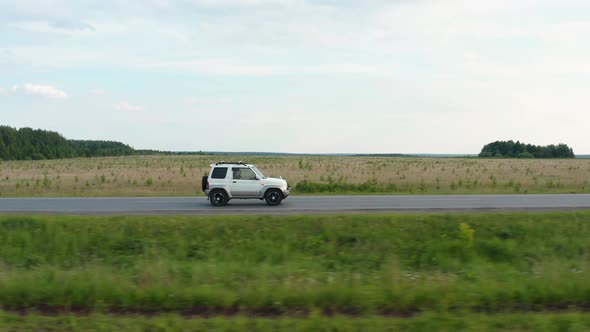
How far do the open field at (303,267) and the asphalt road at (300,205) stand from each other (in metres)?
2.94

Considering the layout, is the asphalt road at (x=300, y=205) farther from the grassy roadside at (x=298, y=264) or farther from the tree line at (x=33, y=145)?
the tree line at (x=33, y=145)

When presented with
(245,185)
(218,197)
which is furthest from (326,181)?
(218,197)

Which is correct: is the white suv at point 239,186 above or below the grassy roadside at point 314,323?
above

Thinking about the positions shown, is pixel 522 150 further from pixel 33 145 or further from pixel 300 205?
pixel 300 205

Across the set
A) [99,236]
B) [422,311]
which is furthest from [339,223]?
[422,311]

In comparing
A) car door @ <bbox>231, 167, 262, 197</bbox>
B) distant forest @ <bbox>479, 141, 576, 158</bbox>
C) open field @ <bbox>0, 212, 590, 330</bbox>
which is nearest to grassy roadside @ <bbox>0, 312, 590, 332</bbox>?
open field @ <bbox>0, 212, 590, 330</bbox>

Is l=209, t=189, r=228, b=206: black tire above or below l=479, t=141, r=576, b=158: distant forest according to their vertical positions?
below

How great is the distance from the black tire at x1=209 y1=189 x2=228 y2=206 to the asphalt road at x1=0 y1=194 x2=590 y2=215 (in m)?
0.31

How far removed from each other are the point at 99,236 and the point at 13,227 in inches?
110

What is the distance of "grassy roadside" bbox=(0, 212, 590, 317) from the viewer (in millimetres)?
7422

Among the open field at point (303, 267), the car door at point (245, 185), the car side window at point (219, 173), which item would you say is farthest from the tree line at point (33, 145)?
the open field at point (303, 267)

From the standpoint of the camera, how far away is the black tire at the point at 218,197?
67.0 ft

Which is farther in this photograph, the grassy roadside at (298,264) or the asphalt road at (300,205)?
the asphalt road at (300,205)

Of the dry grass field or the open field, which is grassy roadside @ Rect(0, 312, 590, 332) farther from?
the dry grass field
